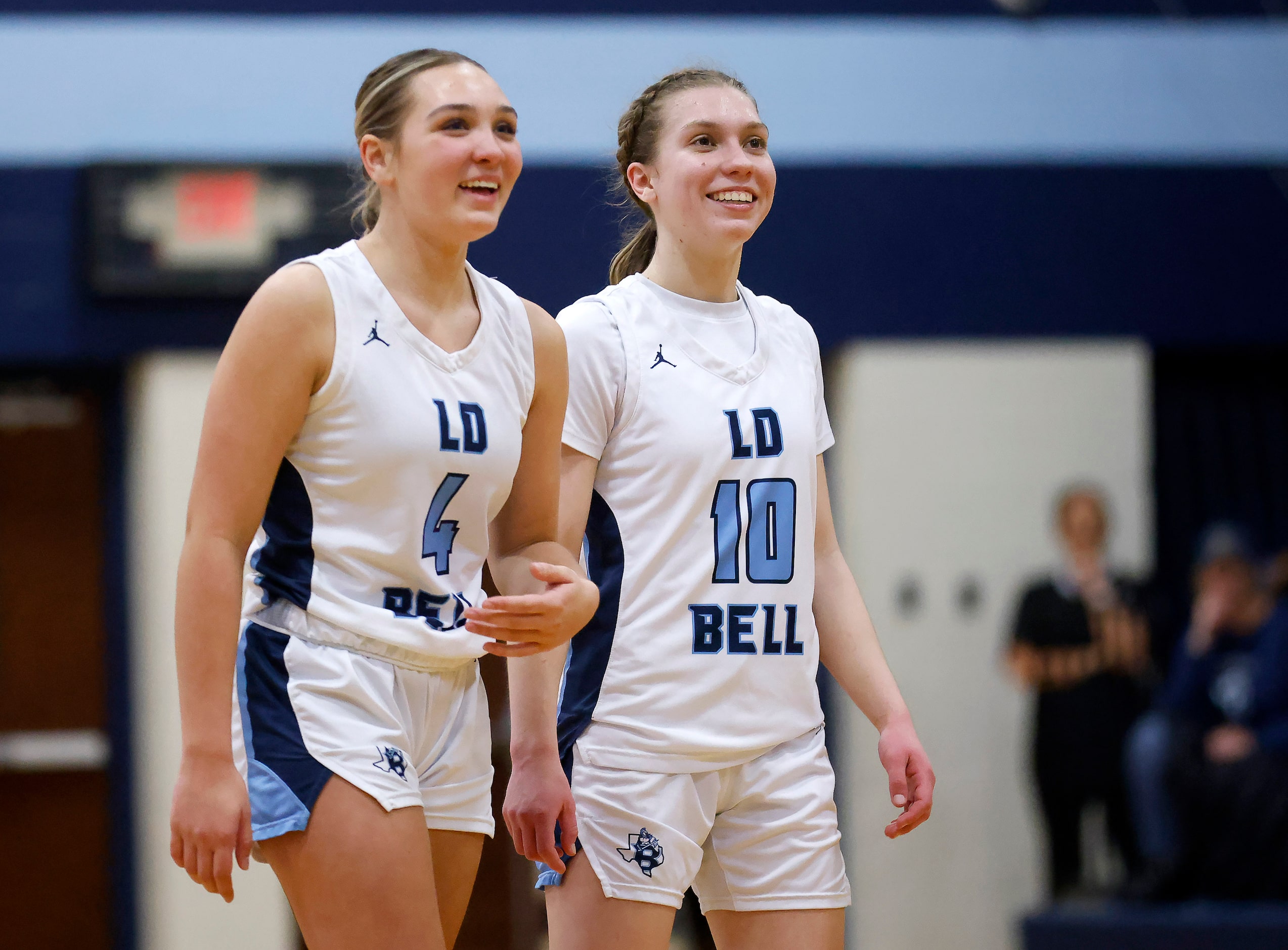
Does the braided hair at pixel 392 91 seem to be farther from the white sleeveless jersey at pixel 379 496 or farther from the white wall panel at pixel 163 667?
the white wall panel at pixel 163 667

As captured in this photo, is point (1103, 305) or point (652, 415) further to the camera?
point (1103, 305)

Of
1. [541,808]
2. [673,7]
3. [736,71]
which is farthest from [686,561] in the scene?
[673,7]

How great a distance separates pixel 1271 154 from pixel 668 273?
447cm

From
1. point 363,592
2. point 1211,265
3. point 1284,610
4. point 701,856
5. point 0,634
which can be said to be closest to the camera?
point 363,592

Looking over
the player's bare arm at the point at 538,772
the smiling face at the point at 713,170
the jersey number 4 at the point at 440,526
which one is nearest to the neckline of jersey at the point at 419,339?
the jersey number 4 at the point at 440,526

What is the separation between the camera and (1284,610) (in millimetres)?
5141

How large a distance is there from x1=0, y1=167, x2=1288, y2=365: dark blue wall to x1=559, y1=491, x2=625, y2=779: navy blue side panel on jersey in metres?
3.40

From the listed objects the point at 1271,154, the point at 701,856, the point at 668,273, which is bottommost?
the point at 701,856

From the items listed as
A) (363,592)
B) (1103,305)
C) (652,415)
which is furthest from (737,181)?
(1103,305)

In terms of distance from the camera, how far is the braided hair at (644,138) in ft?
8.37

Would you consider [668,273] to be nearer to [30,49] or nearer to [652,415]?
[652,415]

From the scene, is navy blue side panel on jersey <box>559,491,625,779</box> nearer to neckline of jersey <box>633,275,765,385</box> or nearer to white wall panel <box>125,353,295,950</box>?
neckline of jersey <box>633,275,765,385</box>

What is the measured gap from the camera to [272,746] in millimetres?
Result: 1922

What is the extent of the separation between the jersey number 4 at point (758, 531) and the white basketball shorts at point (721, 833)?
0.26 meters
